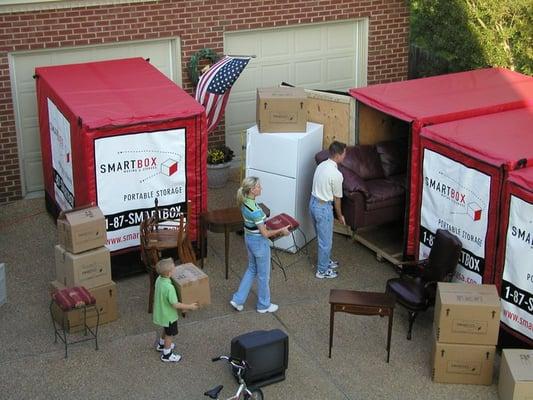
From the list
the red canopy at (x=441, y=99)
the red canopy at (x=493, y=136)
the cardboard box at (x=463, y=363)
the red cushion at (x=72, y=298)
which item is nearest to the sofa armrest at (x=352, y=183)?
the red canopy at (x=441, y=99)

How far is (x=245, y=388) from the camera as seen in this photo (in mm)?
8250

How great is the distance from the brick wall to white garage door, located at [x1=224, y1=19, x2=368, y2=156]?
0.20 meters

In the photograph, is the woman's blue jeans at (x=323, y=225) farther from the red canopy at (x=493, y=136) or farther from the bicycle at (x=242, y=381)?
the bicycle at (x=242, y=381)

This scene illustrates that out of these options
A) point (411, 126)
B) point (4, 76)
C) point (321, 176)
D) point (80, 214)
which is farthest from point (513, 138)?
point (4, 76)

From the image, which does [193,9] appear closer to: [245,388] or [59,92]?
[59,92]

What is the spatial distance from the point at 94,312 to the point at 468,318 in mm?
3914

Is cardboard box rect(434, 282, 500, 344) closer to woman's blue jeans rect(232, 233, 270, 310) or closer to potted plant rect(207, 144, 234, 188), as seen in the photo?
woman's blue jeans rect(232, 233, 270, 310)

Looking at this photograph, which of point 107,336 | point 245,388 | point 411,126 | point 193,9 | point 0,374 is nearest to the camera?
point 245,388

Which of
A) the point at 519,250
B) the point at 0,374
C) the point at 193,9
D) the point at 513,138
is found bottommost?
the point at 0,374

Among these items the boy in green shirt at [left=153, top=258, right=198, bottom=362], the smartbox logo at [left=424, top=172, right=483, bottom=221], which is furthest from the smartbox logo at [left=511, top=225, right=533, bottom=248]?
the boy in green shirt at [left=153, top=258, right=198, bottom=362]

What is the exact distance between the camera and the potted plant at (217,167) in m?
13.7

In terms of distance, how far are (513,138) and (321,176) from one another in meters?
2.20

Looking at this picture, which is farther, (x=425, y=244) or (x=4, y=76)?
(x=4, y=76)

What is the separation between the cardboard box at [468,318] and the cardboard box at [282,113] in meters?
3.45
